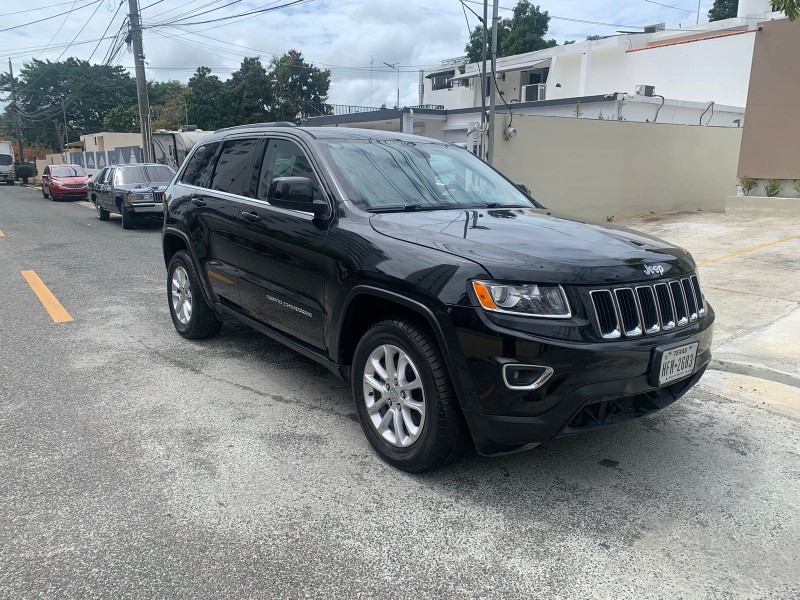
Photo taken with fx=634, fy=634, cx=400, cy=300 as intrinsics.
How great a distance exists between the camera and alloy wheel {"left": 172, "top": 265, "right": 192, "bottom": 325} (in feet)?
Answer: 18.6

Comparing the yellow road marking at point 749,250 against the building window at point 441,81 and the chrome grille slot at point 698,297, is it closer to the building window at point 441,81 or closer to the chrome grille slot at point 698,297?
the chrome grille slot at point 698,297

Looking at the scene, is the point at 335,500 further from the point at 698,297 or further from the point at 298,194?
the point at 698,297

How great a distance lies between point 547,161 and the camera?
13.9 m

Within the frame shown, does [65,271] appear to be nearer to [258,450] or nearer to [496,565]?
[258,450]

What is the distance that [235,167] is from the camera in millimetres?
4984

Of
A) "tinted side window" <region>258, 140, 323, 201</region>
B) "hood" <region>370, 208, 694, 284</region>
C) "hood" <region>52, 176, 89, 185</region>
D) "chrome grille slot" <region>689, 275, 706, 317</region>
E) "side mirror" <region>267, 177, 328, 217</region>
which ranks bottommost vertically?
"hood" <region>52, 176, 89, 185</region>

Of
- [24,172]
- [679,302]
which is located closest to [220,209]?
[679,302]

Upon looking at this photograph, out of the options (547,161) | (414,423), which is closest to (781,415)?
(414,423)

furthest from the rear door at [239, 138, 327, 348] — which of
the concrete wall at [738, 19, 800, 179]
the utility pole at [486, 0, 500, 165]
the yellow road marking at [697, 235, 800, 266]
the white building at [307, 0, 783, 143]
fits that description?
the white building at [307, 0, 783, 143]

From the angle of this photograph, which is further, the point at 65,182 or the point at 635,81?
the point at 635,81

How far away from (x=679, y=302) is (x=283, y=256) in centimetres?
239

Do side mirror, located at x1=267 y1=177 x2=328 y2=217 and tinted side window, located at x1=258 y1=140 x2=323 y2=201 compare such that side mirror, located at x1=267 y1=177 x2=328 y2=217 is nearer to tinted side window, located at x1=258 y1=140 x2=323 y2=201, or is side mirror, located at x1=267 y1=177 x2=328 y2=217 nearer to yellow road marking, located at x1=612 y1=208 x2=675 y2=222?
tinted side window, located at x1=258 y1=140 x2=323 y2=201

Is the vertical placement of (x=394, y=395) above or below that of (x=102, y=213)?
above

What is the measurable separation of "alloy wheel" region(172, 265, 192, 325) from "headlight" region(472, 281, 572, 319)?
350 centimetres
